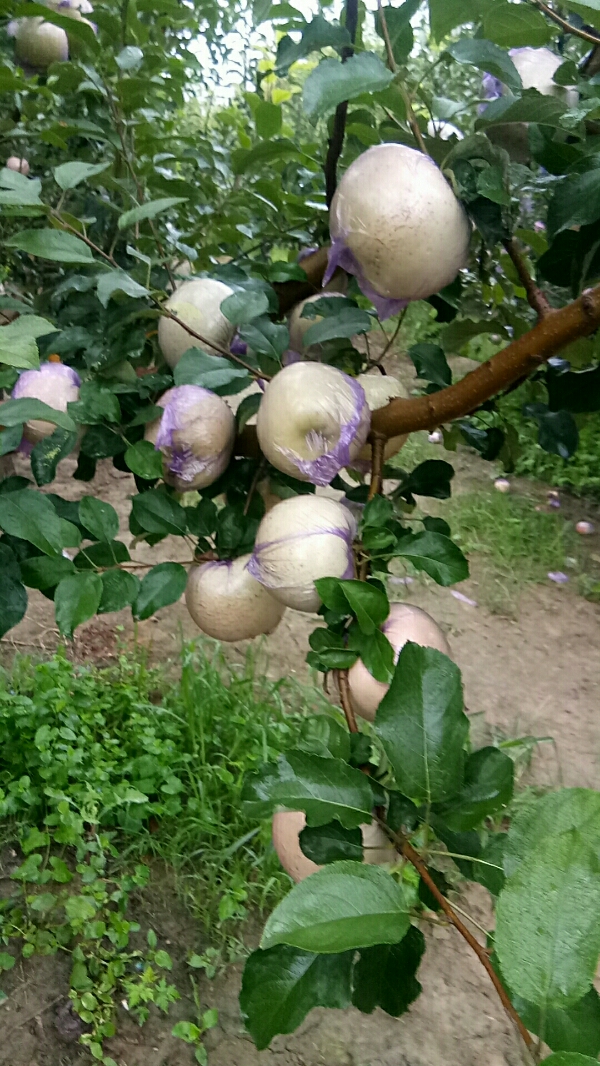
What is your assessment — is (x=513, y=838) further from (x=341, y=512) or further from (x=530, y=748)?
(x=530, y=748)

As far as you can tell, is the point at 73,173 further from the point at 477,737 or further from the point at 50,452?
the point at 477,737

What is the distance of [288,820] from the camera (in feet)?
1.67

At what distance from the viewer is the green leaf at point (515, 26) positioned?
44 centimetres

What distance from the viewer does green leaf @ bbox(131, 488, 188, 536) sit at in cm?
59

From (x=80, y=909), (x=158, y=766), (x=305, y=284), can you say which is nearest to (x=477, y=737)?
(x=158, y=766)

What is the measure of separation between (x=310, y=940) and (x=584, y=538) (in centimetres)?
263

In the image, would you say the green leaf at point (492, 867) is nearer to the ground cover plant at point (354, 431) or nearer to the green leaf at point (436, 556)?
the ground cover plant at point (354, 431)

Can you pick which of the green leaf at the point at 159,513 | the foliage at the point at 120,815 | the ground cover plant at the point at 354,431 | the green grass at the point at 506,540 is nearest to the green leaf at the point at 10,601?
the ground cover plant at the point at 354,431

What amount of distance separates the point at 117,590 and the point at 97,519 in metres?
0.06

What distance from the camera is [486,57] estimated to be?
1.44 feet

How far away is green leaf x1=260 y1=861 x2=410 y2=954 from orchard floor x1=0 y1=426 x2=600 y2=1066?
1.00 m

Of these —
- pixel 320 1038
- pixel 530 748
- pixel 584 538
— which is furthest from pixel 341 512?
pixel 584 538

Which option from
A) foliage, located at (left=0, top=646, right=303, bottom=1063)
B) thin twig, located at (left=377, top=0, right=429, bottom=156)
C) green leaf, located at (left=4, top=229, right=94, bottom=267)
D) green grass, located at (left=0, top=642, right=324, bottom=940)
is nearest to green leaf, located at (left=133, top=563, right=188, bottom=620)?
green leaf, located at (left=4, top=229, right=94, bottom=267)

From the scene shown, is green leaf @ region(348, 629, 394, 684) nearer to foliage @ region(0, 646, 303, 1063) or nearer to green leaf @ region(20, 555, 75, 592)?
green leaf @ region(20, 555, 75, 592)
